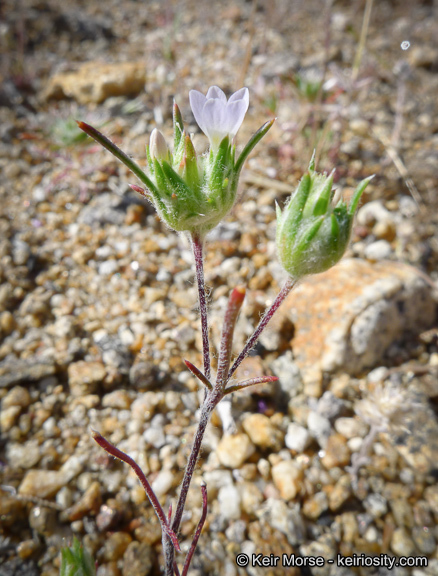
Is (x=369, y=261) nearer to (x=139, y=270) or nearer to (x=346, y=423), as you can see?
(x=346, y=423)

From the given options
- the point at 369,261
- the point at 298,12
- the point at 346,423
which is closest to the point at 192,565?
the point at 346,423

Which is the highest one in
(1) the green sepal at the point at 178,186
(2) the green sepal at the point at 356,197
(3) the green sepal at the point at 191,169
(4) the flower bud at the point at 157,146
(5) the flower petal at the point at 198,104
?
(5) the flower petal at the point at 198,104

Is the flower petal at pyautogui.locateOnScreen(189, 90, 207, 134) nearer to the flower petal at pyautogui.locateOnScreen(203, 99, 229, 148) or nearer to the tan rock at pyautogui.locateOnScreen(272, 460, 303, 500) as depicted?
the flower petal at pyautogui.locateOnScreen(203, 99, 229, 148)

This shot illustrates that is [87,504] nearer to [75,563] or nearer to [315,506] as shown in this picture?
[75,563]

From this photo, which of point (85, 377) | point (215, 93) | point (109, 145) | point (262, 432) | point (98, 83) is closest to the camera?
point (109, 145)

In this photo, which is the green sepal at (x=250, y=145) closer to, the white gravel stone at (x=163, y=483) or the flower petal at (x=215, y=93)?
the flower petal at (x=215, y=93)

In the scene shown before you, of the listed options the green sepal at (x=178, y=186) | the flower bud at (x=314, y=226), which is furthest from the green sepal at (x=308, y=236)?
the green sepal at (x=178, y=186)

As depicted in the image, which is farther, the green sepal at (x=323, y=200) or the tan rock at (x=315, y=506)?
the tan rock at (x=315, y=506)

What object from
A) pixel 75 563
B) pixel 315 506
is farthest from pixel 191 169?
pixel 315 506
